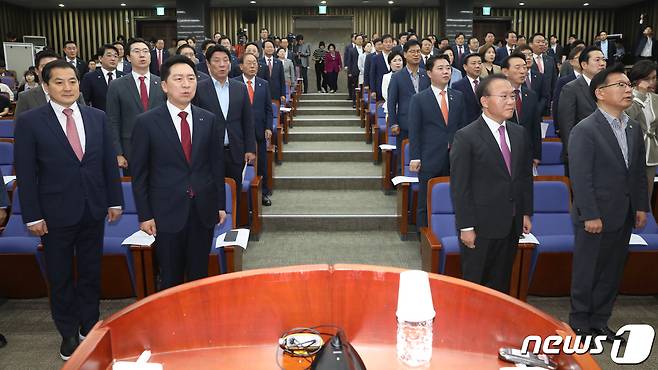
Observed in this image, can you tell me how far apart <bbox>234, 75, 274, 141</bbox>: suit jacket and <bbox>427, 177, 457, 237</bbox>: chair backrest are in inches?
78.2

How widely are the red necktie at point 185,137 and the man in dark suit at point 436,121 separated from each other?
74.5 inches

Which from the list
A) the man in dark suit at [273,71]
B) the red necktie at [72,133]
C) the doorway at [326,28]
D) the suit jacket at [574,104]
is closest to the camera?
the red necktie at [72,133]

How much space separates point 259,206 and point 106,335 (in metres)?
Result: 3.59

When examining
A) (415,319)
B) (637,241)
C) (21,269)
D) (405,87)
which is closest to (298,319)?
(415,319)

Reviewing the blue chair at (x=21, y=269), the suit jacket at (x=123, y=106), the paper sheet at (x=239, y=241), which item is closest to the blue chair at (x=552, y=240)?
the paper sheet at (x=239, y=241)

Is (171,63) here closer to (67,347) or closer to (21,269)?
(67,347)

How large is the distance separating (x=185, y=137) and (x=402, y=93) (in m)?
2.91

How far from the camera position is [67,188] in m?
2.96

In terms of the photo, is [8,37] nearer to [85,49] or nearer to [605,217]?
[85,49]

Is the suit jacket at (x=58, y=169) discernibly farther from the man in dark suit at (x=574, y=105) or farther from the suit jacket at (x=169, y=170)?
the man in dark suit at (x=574, y=105)

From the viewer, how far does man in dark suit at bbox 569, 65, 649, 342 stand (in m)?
3.03

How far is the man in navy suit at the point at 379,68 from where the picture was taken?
8102 mm

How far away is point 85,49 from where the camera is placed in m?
17.3

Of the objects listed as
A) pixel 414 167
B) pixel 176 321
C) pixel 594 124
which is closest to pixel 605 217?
pixel 594 124
